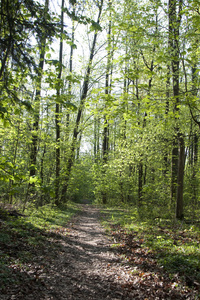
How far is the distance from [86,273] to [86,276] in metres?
0.18

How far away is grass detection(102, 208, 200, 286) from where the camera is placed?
4566 mm

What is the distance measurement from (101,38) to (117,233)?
52.3 ft

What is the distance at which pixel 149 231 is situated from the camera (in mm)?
7836

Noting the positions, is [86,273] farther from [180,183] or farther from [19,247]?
[180,183]

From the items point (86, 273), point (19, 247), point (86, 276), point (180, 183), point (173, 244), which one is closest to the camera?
point (86, 276)

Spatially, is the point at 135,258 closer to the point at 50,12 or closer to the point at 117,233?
the point at 117,233

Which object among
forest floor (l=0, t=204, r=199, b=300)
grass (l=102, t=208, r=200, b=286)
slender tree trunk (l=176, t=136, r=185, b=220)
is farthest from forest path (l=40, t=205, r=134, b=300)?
slender tree trunk (l=176, t=136, r=185, b=220)

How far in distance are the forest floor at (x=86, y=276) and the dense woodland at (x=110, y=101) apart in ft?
5.86

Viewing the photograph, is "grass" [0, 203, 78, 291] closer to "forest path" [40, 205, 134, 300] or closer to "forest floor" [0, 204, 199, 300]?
"forest floor" [0, 204, 199, 300]

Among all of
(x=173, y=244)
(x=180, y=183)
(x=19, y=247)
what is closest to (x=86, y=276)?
(x=19, y=247)

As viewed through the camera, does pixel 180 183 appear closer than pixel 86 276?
No

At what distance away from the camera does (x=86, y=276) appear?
4.85 metres

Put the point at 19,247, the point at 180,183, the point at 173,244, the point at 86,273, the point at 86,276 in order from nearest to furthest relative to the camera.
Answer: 1. the point at 86,276
2. the point at 86,273
3. the point at 19,247
4. the point at 173,244
5. the point at 180,183

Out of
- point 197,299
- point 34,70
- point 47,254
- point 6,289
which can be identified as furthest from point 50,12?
point 197,299
